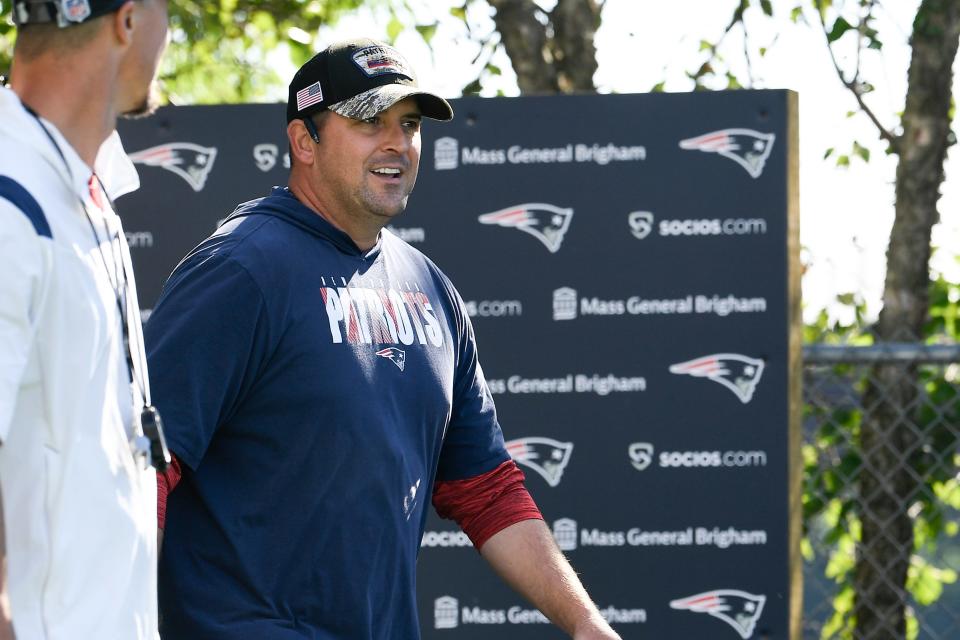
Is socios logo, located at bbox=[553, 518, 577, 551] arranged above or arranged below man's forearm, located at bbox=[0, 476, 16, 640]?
below

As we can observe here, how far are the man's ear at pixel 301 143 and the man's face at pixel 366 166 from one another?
0.8 inches

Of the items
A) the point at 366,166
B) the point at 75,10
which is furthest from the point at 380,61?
the point at 75,10

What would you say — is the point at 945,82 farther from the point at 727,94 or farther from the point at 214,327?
the point at 214,327

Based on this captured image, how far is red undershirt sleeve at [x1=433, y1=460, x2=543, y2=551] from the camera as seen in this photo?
8.75 ft

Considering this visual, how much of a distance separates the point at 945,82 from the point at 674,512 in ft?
6.65

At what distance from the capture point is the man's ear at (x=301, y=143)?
254 cm

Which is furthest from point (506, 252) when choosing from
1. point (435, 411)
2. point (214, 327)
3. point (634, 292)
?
point (214, 327)

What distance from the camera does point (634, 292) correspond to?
151 inches

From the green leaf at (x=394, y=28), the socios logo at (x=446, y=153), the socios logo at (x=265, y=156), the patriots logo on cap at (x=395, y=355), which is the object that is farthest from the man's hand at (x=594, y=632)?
the green leaf at (x=394, y=28)

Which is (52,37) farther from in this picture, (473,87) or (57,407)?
(473,87)

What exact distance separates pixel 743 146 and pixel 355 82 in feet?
5.67

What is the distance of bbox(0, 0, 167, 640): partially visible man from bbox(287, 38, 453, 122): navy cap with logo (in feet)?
2.78

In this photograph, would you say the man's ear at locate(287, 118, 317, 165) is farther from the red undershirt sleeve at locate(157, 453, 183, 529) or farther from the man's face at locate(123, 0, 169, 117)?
the man's face at locate(123, 0, 169, 117)

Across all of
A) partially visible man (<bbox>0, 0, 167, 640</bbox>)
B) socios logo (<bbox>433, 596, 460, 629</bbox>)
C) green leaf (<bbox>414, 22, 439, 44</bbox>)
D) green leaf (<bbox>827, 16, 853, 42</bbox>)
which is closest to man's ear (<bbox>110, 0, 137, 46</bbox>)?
partially visible man (<bbox>0, 0, 167, 640</bbox>)
